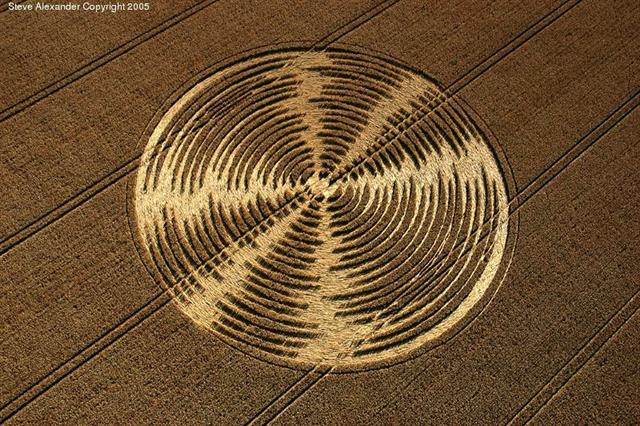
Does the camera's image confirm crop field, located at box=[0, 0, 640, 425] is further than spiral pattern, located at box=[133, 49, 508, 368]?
No

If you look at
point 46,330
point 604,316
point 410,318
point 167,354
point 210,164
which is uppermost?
point 210,164

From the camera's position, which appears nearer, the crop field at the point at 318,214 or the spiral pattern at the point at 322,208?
the crop field at the point at 318,214

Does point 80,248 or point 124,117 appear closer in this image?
point 80,248

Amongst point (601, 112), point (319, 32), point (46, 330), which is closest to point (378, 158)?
point (319, 32)

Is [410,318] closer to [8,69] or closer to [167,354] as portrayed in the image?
[167,354]
